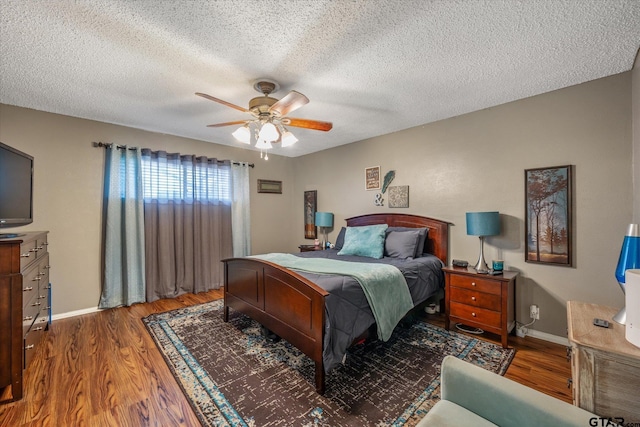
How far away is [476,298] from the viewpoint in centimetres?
268

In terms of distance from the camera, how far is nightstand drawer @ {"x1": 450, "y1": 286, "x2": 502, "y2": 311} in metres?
2.56

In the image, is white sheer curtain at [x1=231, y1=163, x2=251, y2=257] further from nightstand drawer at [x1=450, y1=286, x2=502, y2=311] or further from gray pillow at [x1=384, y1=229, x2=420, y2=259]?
nightstand drawer at [x1=450, y1=286, x2=502, y2=311]

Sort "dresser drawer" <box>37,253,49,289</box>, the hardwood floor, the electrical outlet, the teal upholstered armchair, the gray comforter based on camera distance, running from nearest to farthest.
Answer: the teal upholstered armchair → the hardwood floor → the gray comforter → "dresser drawer" <box>37,253,49,289</box> → the electrical outlet

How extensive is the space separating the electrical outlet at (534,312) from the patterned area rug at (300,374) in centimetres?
54

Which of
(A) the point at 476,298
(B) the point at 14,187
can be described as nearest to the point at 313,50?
(B) the point at 14,187

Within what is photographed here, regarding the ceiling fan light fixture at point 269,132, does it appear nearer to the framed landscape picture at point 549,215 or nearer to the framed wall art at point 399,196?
the framed wall art at point 399,196

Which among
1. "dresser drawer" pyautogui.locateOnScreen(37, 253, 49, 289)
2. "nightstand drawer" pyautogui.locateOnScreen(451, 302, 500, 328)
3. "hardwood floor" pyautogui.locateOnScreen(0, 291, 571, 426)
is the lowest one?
"hardwood floor" pyautogui.locateOnScreen(0, 291, 571, 426)

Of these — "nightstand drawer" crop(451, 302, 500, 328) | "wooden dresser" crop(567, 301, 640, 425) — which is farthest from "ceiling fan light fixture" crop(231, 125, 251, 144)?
"nightstand drawer" crop(451, 302, 500, 328)

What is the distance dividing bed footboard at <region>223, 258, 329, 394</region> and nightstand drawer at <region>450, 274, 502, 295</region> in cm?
169

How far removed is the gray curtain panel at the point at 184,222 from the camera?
3857mm

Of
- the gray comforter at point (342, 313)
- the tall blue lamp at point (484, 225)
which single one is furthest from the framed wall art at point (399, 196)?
the gray comforter at point (342, 313)

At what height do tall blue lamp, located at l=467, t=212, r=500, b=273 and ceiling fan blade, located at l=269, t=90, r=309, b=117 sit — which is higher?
ceiling fan blade, located at l=269, t=90, r=309, b=117

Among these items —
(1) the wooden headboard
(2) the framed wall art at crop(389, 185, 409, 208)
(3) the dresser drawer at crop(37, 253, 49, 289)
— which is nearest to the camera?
(3) the dresser drawer at crop(37, 253, 49, 289)

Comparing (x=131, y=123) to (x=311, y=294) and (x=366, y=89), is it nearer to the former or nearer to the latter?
(x=366, y=89)
